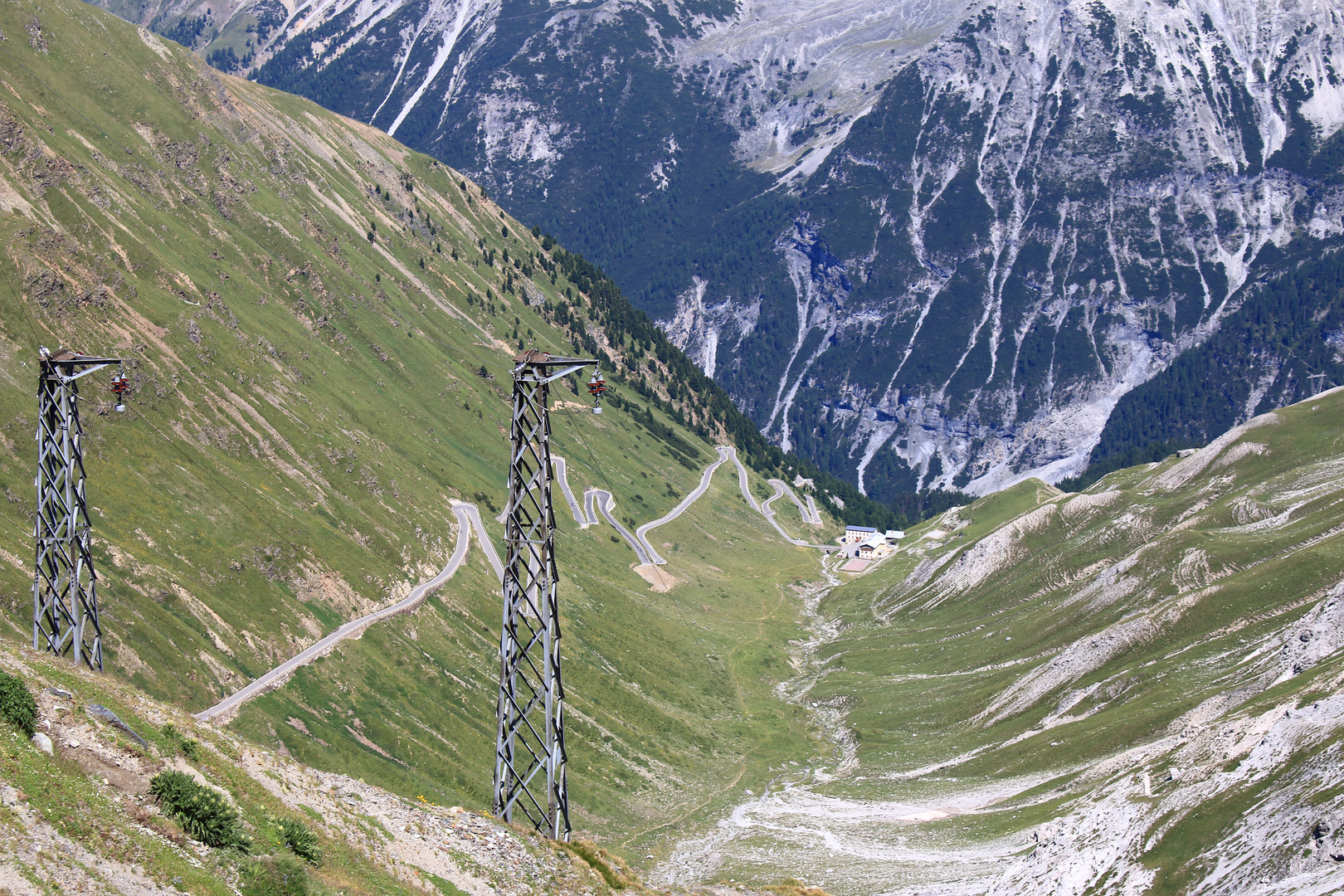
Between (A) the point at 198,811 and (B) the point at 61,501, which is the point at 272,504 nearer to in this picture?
(B) the point at 61,501

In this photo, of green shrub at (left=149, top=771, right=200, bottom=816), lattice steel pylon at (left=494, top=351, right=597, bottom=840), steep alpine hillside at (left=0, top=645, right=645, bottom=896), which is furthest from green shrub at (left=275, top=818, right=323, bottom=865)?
lattice steel pylon at (left=494, top=351, right=597, bottom=840)

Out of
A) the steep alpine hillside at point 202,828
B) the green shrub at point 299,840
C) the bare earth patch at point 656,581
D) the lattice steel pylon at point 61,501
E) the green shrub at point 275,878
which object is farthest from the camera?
the bare earth patch at point 656,581

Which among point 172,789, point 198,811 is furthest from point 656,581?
point 198,811

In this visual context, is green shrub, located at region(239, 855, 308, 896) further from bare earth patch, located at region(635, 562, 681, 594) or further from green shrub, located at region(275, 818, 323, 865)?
bare earth patch, located at region(635, 562, 681, 594)

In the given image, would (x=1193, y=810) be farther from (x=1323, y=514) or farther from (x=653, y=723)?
(x=1323, y=514)

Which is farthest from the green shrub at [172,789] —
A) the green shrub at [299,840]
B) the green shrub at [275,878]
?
the green shrub at [299,840]

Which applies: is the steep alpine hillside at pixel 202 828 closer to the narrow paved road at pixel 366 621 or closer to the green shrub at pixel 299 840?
the green shrub at pixel 299 840
